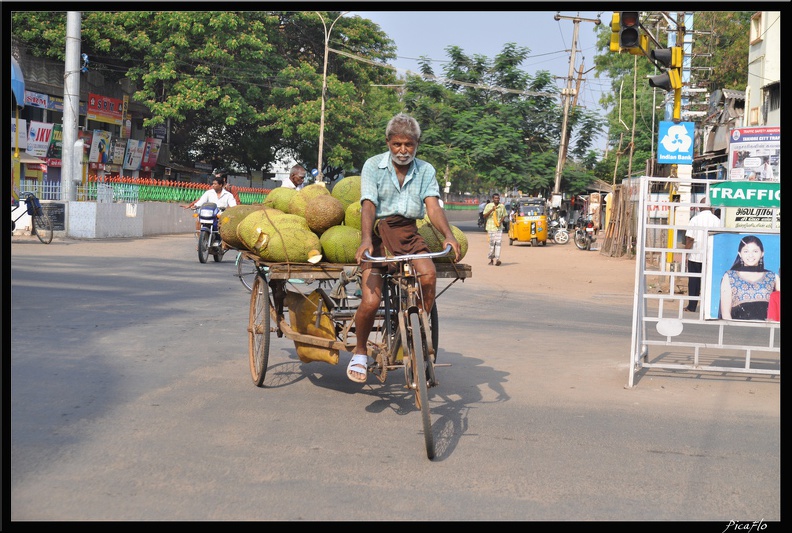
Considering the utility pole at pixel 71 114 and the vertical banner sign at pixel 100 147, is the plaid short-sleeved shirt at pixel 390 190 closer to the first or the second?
the utility pole at pixel 71 114

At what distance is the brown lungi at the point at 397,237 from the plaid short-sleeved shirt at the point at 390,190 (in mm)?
48

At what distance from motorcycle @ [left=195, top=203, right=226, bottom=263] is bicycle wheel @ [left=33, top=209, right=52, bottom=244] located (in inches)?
188

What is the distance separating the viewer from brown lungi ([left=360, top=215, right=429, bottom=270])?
583cm

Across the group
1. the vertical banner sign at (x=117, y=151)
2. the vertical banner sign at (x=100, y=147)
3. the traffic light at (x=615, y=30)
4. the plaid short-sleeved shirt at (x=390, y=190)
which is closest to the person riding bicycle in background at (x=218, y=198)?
the traffic light at (x=615, y=30)

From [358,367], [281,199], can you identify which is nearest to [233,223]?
[281,199]

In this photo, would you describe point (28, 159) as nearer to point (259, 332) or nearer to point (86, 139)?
point (86, 139)

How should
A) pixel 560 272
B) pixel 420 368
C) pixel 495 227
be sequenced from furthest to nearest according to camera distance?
1. pixel 495 227
2. pixel 560 272
3. pixel 420 368

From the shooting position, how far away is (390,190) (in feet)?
19.4

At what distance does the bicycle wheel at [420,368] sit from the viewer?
4.88m

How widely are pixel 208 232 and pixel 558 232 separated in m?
21.8

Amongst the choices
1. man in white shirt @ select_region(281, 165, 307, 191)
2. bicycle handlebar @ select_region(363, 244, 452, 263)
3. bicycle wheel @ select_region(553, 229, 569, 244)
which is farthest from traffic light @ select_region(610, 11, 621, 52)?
bicycle wheel @ select_region(553, 229, 569, 244)

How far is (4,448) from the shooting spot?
15.6ft

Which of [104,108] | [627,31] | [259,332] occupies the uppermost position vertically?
[104,108]

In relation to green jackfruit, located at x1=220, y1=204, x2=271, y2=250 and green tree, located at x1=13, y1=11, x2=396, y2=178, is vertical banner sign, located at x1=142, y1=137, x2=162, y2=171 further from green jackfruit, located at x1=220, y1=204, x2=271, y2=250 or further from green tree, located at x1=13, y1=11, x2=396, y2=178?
green jackfruit, located at x1=220, y1=204, x2=271, y2=250
